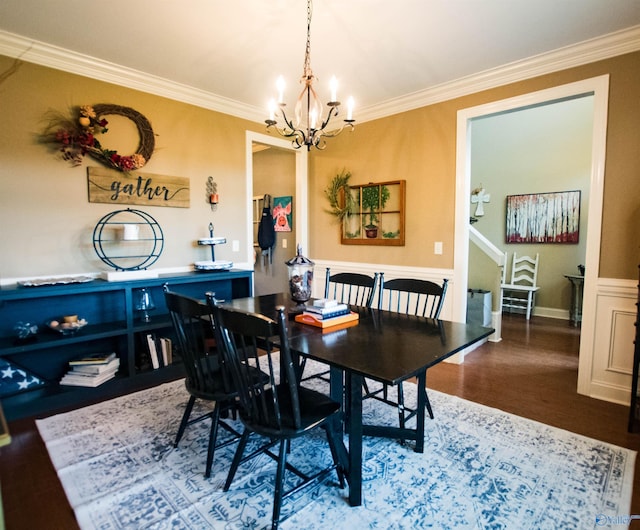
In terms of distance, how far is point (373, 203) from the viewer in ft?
13.1

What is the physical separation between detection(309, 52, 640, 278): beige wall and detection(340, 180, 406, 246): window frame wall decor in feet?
0.28

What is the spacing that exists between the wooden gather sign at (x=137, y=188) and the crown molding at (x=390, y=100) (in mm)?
764

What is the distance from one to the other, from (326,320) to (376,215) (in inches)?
88.6

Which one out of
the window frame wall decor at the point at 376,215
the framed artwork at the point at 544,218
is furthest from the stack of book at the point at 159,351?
the framed artwork at the point at 544,218

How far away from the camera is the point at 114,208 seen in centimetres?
306

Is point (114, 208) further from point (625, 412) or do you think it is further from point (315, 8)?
point (625, 412)

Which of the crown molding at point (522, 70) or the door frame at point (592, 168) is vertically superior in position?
the crown molding at point (522, 70)

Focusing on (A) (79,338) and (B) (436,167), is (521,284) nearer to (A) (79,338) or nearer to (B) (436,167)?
(B) (436,167)

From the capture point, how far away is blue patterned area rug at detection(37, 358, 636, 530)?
1.58 meters

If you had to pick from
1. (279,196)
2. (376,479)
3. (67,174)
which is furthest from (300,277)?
(279,196)

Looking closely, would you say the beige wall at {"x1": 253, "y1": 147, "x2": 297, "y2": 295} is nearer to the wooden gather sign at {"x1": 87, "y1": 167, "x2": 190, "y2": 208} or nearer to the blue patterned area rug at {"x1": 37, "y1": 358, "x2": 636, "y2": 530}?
the wooden gather sign at {"x1": 87, "y1": 167, "x2": 190, "y2": 208}

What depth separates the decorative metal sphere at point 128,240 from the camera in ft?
9.73

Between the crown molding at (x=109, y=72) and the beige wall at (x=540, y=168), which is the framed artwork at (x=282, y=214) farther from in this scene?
the beige wall at (x=540, y=168)

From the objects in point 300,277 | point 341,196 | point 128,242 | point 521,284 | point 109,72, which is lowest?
point 521,284
